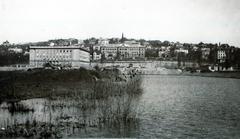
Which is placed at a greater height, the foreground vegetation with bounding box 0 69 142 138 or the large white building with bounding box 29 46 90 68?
the large white building with bounding box 29 46 90 68

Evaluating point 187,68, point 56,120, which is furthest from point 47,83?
point 187,68

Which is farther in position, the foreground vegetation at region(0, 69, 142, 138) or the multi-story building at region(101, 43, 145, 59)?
the multi-story building at region(101, 43, 145, 59)

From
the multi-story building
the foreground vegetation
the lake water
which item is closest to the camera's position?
the foreground vegetation

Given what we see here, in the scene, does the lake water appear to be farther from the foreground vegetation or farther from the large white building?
the large white building

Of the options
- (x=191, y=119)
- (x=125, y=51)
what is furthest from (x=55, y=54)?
(x=191, y=119)

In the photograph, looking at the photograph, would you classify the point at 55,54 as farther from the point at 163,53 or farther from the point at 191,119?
the point at 163,53

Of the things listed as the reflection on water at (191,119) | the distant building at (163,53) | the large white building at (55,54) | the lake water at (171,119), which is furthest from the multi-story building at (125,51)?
the lake water at (171,119)

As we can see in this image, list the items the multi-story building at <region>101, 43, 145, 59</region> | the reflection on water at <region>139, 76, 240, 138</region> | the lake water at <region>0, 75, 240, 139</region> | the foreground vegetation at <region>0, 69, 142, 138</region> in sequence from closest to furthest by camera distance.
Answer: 1. the foreground vegetation at <region>0, 69, 142, 138</region>
2. the lake water at <region>0, 75, 240, 139</region>
3. the reflection on water at <region>139, 76, 240, 138</region>
4. the multi-story building at <region>101, 43, 145, 59</region>

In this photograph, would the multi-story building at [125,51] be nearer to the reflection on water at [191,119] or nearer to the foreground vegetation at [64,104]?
the foreground vegetation at [64,104]

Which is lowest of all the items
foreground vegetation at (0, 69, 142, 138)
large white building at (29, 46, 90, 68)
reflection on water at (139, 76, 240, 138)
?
reflection on water at (139, 76, 240, 138)

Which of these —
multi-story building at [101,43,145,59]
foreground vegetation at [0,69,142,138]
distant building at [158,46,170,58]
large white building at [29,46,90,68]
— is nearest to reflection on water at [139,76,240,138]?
foreground vegetation at [0,69,142,138]

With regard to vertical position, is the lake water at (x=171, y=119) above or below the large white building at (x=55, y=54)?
below

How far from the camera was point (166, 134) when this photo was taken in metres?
17.8

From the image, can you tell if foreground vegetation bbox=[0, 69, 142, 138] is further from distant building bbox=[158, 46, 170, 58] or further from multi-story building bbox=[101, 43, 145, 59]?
distant building bbox=[158, 46, 170, 58]
